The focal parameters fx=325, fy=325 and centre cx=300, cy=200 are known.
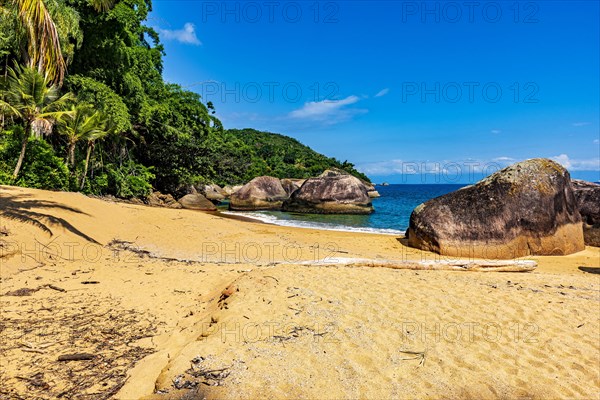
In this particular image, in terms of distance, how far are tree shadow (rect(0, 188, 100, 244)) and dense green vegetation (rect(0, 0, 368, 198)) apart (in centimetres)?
262

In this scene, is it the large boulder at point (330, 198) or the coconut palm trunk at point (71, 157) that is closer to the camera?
the coconut palm trunk at point (71, 157)

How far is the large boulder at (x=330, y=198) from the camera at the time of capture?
29.0 meters

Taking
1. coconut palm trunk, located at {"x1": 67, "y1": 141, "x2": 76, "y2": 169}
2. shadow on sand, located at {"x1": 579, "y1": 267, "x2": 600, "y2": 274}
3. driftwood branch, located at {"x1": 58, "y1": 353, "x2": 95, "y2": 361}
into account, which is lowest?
shadow on sand, located at {"x1": 579, "y1": 267, "x2": 600, "y2": 274}

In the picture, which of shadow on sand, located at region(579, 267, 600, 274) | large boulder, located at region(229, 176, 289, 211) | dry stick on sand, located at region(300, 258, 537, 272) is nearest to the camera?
dry stick on sand, located at region(300, 258, 537, 272)

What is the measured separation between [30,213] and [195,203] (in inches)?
688

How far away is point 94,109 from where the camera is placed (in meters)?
17.4

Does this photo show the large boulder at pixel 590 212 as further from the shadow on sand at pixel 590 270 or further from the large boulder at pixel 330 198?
the large boulder at pixel 330 198

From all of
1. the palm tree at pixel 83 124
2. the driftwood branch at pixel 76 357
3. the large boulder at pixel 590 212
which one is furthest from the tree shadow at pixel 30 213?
the large boulder at pixel 590 212

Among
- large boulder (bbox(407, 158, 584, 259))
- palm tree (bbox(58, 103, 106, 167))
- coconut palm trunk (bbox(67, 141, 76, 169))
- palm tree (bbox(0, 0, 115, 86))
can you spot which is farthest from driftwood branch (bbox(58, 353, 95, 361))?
coconut palm trunk (bbox(67, 141, 76, 169))

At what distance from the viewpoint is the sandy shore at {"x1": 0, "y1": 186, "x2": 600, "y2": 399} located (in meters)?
3.53

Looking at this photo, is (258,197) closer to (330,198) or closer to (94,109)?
(330,198)

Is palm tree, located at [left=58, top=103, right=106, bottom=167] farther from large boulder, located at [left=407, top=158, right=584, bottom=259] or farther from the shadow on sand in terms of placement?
the shadow on sand

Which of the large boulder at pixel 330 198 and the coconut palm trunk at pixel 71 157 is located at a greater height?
the coconut palm trunk at pixel 71 157

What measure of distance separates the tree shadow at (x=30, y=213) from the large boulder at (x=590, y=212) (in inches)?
764
